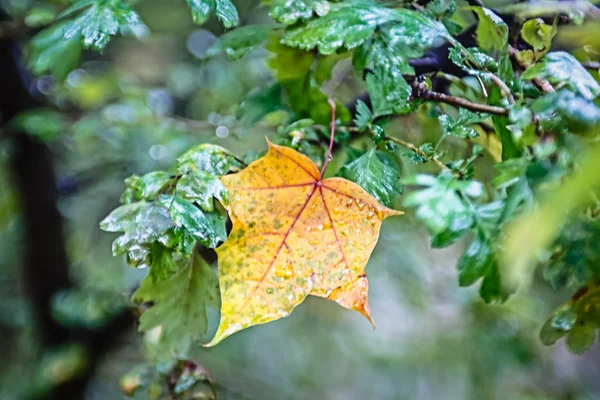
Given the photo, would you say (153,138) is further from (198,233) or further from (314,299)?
(314,299)

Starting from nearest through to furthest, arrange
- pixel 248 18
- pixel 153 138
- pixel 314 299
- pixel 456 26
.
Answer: pixel 456 26 < pixel 153 138 < pixel 248 18 < pixel 314 299

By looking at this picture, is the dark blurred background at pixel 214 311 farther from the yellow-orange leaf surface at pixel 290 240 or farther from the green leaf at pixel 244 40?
the yellow-orange leaf surface at pixel 290 240

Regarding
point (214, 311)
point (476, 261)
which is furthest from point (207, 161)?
point (214, 311)

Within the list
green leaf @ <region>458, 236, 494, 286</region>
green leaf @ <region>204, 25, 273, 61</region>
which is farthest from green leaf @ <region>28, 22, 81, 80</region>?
green leaf @ <region>458, 236, 494, 286</region>

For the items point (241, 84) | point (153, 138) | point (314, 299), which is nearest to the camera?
point (153, 138)

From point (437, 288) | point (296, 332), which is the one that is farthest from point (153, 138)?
point (296, 332)

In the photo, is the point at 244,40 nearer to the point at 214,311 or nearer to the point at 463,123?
the point at 463,123
